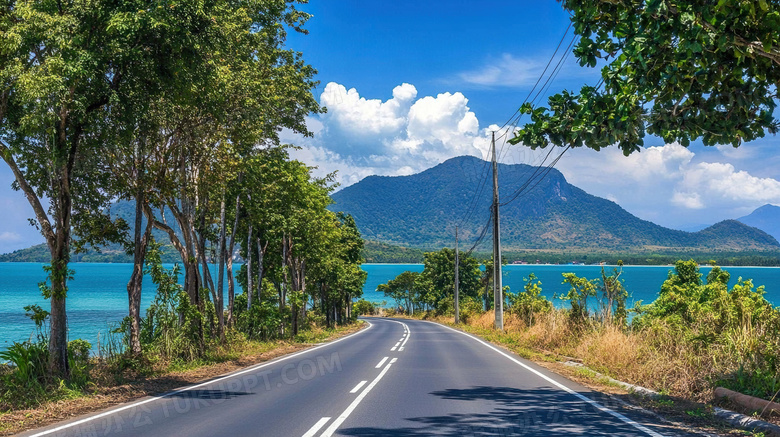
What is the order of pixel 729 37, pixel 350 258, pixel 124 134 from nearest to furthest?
pixel 729 37 < pixel 124 134 < pixel 350 258

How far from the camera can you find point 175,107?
12.9 metres

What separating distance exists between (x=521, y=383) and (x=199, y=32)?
9502 millimetres

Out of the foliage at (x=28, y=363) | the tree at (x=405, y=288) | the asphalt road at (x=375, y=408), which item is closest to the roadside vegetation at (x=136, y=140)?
the foliage at (x=28, y=363)

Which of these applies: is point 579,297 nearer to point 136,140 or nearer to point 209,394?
point 209,394

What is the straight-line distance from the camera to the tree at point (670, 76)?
626 centimetres

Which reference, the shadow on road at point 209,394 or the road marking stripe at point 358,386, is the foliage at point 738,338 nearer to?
the road marking stripe at point 358,386

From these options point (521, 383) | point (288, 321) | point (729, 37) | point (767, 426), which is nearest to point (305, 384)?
point (521, 383)

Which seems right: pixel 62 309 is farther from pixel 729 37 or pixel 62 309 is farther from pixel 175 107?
pixel 729 37

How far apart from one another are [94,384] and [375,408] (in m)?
5.75

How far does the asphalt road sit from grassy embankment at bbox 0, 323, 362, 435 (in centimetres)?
66

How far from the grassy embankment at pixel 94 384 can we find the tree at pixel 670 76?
826 centimetres

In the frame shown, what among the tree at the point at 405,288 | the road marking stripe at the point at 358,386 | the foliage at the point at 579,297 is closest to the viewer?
the road marking stripe at the point at 358,386

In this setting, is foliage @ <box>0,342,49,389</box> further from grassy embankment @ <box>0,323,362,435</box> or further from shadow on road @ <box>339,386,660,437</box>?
shadow on road @ <box>339,386,660,437</box>

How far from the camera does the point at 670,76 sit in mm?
6785
